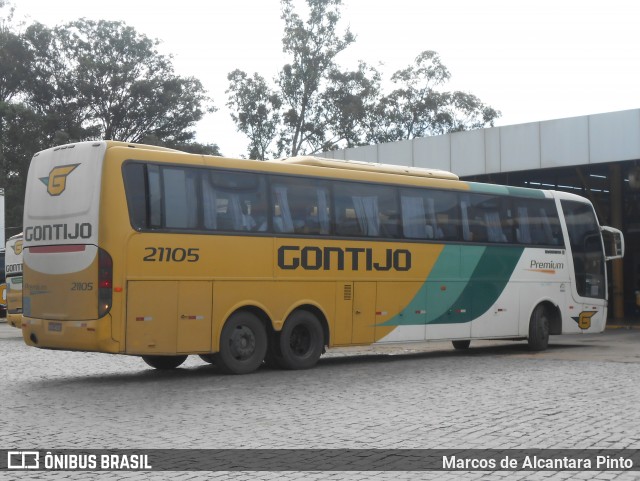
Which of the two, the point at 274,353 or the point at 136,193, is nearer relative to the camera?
the point at 136,193

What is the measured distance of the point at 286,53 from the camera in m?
61.2

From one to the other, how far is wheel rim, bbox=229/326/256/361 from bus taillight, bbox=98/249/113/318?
2295 millimetres

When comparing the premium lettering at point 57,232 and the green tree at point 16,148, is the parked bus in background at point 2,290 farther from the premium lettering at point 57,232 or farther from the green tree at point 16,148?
the premium lettering at point 57,232

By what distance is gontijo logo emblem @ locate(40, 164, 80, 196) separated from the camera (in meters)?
14.1

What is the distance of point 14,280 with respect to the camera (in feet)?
87.9

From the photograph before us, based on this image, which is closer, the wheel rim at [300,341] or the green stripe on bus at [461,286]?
the wheel rim at [300,341]

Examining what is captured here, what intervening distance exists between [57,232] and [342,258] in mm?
4878

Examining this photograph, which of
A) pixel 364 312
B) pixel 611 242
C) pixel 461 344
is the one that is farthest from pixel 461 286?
pixel 611 242

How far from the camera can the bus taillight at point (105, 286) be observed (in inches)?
527

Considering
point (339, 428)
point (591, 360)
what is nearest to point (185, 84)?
point (591, 360)

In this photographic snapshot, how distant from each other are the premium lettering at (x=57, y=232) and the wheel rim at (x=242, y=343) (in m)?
2.81

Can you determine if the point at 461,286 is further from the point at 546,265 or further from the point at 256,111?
the point at 256,111

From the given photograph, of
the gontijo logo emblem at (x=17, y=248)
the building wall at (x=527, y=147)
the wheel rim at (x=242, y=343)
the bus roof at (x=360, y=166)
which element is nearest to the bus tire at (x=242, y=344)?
the wheel rim at (x=242, y=343)

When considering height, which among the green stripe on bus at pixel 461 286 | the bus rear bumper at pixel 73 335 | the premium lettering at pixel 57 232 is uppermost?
the premium lettering at pixel 57 232
